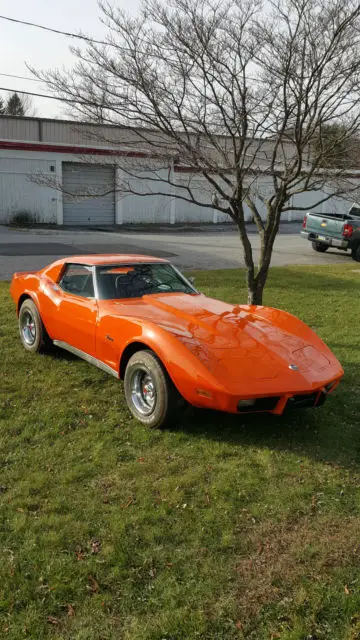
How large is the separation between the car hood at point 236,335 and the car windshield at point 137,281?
7.3 inches

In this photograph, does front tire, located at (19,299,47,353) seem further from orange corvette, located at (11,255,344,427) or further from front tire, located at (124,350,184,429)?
front tire, located at (124,350,184,429)

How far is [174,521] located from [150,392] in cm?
137

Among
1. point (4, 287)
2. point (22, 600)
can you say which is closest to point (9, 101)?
point (4, 287)

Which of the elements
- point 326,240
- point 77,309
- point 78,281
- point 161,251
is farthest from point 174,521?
point 326,240

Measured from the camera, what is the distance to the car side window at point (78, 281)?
541cm

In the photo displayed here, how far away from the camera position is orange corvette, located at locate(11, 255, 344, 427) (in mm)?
3975

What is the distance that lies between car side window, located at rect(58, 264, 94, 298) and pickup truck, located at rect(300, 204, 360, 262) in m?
13.3

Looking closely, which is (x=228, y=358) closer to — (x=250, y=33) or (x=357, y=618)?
(x=357, y=618)

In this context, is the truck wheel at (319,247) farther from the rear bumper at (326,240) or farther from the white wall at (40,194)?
the white wall at (40,194)

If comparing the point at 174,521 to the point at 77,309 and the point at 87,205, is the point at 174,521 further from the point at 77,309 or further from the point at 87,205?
the point at 87,205

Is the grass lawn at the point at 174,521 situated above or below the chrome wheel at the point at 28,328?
below

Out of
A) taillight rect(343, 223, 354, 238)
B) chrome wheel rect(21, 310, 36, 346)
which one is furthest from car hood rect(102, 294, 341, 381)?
taillight rect(343, 223, 354, 238)

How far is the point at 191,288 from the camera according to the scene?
5.70 meters

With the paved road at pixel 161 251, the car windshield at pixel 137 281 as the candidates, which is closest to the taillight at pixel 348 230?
the paved road at pixel 161 251
